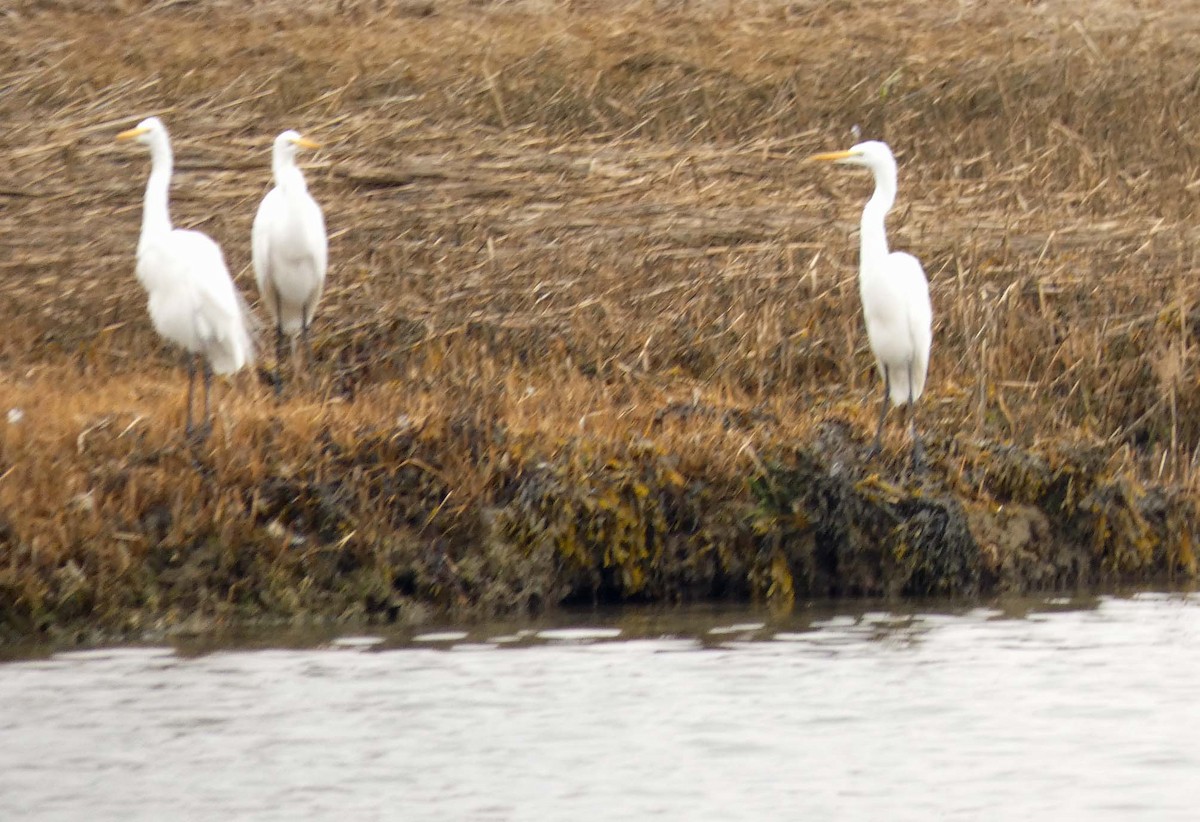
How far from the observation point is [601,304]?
1245 centimetres

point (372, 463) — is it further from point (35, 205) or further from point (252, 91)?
point (252, 91)

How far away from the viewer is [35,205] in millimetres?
13570

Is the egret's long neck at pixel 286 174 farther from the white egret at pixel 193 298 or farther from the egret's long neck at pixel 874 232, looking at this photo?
the egret's long neck at pixel 874 232

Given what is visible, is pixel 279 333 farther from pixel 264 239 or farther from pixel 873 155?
pixel 873 155

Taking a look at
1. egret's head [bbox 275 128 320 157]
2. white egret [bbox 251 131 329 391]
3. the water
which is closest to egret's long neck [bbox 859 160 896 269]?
the water

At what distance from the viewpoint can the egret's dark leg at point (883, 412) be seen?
10445 millimetres

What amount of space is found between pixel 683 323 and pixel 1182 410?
9.53 ft

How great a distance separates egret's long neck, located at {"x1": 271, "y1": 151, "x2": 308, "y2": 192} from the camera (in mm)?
12195

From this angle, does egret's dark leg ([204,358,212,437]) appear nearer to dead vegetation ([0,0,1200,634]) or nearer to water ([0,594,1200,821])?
dead vegetation ([0,0,1200,634])

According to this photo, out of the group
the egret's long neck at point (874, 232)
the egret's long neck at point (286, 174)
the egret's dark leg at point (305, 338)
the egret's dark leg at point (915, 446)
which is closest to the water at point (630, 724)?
the egret's dark leg at point (915, 446)

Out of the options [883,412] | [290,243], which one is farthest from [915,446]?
[290,243]

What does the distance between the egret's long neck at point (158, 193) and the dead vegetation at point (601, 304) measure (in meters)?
0.87

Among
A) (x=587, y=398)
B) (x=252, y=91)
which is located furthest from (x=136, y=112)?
(x=587, y=398)

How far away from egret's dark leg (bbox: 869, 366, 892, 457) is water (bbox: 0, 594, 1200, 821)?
3.92ft
